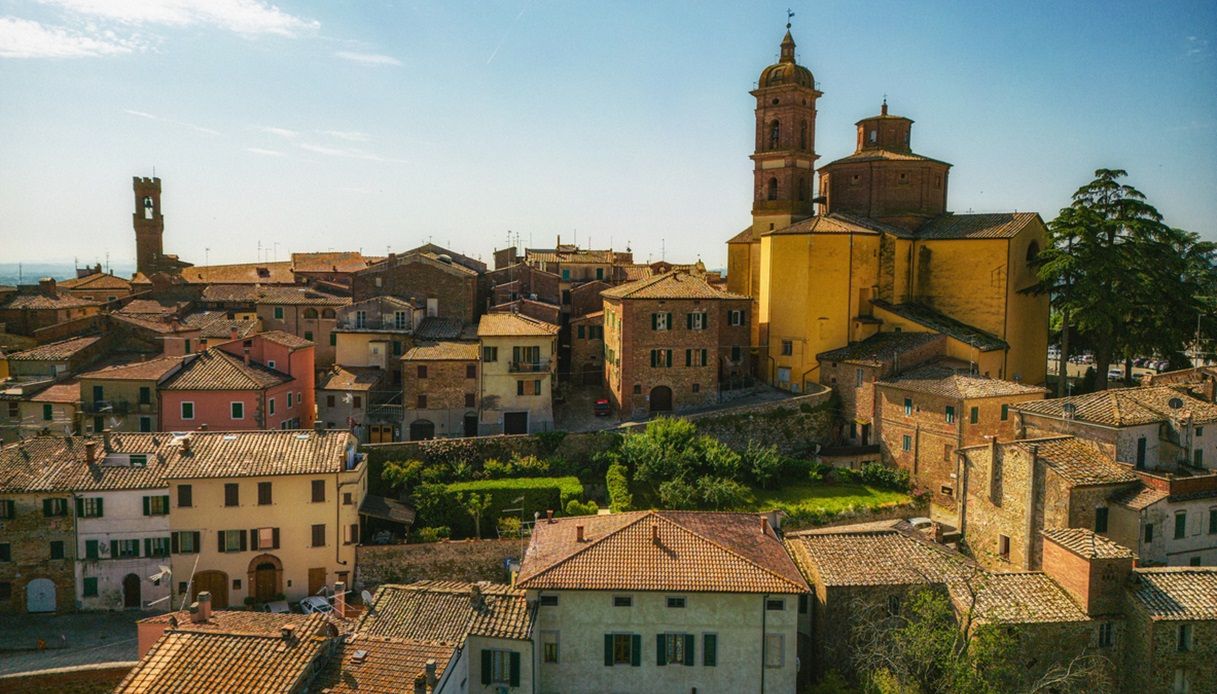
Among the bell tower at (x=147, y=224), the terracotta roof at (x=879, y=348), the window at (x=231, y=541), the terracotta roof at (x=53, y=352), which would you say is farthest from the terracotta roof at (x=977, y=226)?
the bell tower at (x=147, y=224)

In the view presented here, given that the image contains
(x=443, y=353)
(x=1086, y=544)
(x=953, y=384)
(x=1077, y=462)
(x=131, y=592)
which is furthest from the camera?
(x=443, y=353)

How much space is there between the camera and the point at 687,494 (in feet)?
115

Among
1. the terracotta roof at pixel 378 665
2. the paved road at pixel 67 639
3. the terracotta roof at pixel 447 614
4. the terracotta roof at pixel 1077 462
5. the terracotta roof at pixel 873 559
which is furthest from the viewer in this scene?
the terracotta roof at pixel 1077 462

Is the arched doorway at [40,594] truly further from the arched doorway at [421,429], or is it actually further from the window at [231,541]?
the arched doorway at [421,429]

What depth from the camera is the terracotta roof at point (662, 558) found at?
78.8 feet

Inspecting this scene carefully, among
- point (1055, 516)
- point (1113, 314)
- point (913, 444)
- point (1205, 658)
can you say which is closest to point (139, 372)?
point (913, 444)

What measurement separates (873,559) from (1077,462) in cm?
863

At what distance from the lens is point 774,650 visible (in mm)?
24344

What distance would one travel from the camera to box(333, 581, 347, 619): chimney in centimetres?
2926

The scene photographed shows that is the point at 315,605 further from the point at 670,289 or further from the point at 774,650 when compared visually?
the point at 670,289

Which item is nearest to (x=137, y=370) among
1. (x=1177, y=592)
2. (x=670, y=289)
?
(x=670, y=289)

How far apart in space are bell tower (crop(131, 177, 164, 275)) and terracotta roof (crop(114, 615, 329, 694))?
6987cm

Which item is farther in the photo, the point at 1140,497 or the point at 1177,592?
the point at 1140,497

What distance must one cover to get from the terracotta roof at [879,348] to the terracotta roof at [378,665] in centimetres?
2681
